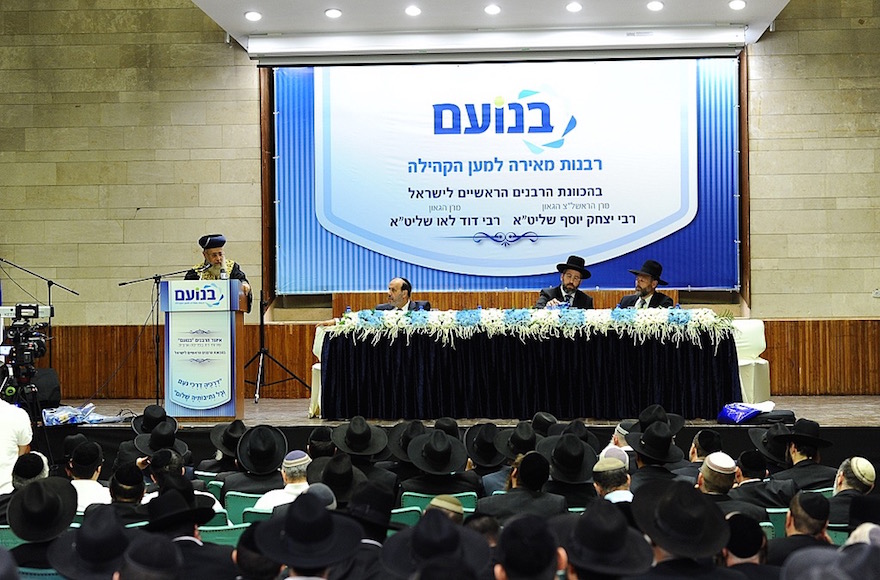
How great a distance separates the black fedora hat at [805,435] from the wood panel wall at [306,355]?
19.9 feet

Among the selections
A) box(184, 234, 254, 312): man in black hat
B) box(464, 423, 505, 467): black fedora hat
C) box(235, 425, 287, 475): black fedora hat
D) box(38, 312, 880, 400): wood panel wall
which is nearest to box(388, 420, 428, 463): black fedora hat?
box(464, 423, 505, 467): black fedora hat

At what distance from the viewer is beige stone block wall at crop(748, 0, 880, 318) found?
12102mm

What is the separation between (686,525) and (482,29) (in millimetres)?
9616

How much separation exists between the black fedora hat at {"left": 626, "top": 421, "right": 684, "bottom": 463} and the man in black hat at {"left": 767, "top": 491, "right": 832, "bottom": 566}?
186 centimetres

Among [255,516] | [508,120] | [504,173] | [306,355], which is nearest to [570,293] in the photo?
[504,173]

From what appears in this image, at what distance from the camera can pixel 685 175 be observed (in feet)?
39.9

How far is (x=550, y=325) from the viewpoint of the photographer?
337 inches

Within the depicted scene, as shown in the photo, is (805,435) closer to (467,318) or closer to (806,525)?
(806,525)

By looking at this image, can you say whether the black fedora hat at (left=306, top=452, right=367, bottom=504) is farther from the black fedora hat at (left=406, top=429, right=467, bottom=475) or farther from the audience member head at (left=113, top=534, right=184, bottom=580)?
the audience member head at (left=113, top=534, right=184, bottom=580)

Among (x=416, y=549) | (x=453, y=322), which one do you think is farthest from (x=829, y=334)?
(x=416, y=549)

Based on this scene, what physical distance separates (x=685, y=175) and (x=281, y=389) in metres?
5.06

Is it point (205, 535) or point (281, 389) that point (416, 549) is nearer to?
point (205, 535)

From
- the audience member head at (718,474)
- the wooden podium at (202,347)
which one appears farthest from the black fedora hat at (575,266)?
the audience member head at (718,474)

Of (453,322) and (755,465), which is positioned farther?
(453,322)
